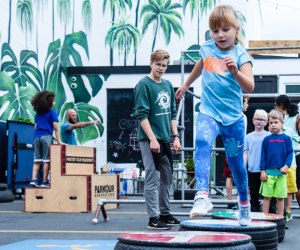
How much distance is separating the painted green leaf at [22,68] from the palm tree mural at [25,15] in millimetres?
618

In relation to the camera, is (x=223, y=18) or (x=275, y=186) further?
(x=275, y=186)

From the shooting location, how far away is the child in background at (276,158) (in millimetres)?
6301

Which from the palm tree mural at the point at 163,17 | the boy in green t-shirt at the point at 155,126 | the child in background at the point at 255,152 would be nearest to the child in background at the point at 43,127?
the child in background at the point at 255,152

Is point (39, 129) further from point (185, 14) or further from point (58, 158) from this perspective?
point (185, 14)

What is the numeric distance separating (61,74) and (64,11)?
203cm

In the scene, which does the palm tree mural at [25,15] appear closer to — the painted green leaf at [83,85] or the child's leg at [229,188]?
the painted green leaf at [83,85]

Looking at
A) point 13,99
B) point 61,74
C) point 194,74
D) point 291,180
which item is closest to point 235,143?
point 194,74

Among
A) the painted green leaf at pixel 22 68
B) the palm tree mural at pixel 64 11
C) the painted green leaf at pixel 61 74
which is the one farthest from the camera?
the palm tree mural at pixel 64 11

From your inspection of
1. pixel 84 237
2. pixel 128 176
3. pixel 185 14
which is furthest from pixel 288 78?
pixel 84 237

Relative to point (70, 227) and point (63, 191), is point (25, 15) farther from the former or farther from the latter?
point (70, 227)

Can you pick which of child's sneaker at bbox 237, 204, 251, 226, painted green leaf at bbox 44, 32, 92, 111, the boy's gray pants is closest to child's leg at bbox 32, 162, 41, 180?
the boy's gray pants

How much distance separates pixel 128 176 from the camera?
15.7 meters

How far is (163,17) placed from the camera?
20.2 m

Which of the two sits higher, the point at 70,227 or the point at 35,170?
the point at 35,170
